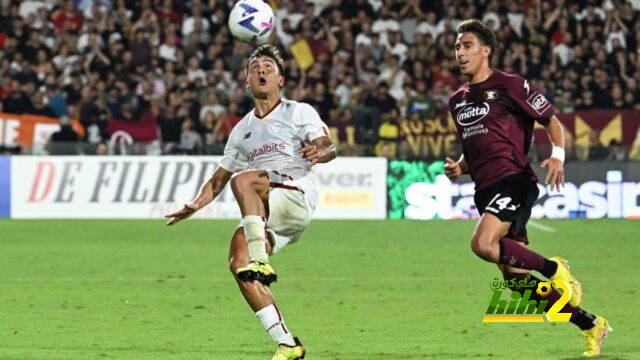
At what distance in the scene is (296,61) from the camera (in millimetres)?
24422

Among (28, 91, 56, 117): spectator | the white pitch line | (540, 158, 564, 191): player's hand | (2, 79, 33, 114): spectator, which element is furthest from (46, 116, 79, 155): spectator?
(540, 158, 564, 191): player's hand

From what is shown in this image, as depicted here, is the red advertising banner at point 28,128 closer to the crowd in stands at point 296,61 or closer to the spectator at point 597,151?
the crowd in stands at point 296,61

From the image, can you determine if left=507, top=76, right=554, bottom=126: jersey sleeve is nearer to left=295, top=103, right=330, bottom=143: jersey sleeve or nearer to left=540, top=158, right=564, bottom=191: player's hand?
left=540, top=158, right=564, bottom=191: player's hand

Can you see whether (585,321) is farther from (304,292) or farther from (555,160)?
(304,292)

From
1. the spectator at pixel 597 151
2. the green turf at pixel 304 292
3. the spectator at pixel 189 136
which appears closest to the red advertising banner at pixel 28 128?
the spectator at pixel 189 136

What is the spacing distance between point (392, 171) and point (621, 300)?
28.7 ft

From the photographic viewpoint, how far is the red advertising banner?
22156mm

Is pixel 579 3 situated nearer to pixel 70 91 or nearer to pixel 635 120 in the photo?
pixel 635 120

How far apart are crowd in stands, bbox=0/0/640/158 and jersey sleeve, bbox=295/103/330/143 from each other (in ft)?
40.8

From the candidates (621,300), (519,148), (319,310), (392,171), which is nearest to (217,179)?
(519,148)

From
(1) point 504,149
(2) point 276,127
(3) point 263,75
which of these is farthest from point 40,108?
(1) point 504,149

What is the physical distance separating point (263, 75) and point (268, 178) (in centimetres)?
67

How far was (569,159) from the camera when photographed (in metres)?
20.8

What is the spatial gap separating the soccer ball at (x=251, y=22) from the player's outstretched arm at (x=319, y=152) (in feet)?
15.7
